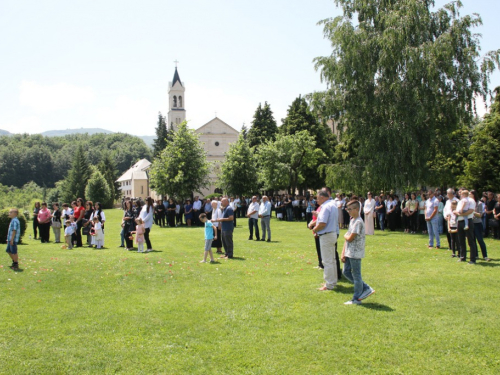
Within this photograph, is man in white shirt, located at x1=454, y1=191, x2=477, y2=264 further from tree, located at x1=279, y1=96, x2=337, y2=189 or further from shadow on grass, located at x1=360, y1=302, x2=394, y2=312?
tree, located at x1=279, y1=96, x2=337, y2=189

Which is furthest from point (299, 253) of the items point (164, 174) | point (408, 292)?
point (164, 174)

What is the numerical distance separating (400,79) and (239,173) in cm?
1937

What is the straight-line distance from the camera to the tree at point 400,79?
21453mm

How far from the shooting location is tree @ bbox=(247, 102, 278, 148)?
193 ft

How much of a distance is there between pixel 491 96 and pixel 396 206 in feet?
24.0

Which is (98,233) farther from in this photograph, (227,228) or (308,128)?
(308,128)

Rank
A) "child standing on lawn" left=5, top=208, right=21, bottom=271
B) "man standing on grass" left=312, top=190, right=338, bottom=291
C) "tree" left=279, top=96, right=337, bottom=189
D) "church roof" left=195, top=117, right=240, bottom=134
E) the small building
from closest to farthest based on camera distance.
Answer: "man standing on grass" left=312, top=190, right=338, bottom=291
"child standing on lawn" left=5, top=208, right=21, bottom=271
"tree" left=279, top=96, right=337, bottom=189
"church roof" left=195, top=117, right=240, bottom=134
the small building

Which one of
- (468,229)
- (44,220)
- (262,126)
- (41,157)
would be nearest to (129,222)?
(44,220)

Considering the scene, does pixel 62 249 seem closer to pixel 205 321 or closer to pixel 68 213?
pixel 68 213

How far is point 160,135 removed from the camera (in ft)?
322

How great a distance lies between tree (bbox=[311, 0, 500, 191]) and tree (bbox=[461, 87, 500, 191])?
17.6 feet

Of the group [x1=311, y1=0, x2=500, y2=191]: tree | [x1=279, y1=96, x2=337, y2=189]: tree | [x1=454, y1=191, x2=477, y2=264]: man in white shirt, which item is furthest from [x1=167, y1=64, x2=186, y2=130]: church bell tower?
[x1=454, y1=191, x2=477, y2=264]: man in white shirt

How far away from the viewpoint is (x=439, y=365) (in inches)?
201

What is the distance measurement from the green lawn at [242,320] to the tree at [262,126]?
4793 centimetres
